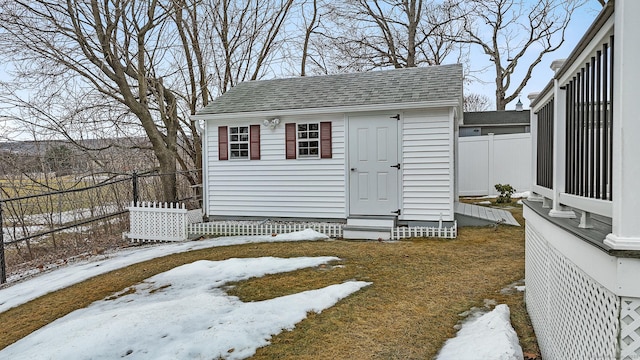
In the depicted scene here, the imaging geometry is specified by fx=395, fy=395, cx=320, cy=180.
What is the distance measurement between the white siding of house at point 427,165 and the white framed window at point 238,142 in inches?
141

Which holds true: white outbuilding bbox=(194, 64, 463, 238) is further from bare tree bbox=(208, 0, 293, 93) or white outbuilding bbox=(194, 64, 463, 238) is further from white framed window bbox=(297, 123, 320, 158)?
bare tree bbox=(208, 0, 293, 93)

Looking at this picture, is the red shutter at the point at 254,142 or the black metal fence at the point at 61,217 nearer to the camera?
the black metal fence at the point at 61,217

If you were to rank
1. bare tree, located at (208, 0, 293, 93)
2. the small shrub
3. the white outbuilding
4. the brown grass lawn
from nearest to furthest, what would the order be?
1. the brown grass lawn
2. the white outbuilding
3. the small shrub
4. bare tree, located at (208, 0, 293, 93)

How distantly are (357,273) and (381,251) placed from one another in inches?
56.6

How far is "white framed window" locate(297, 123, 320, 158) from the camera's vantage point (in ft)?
28.1

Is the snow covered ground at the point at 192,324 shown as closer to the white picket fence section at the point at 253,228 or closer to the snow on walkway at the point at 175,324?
the snow on walkway at the point at 175,324

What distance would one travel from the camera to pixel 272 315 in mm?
3625

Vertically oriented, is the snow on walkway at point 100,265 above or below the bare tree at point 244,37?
below

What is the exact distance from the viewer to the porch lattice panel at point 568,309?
1561 millimetres

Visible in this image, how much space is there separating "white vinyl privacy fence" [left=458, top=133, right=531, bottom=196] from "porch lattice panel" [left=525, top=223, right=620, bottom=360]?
1012 cm

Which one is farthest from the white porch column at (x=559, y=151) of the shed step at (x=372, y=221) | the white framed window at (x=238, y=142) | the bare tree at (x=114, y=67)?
the bare tree at (x=114, y=67)

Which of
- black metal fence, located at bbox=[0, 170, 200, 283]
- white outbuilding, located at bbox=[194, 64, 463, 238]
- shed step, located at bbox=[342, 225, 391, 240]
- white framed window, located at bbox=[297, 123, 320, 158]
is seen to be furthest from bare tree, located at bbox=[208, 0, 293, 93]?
shed step, located at bbox=[342, 225, 391, 240]

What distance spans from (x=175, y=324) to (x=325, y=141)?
5.62 meters

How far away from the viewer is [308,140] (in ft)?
28.3
